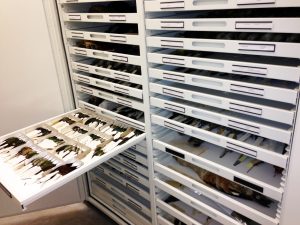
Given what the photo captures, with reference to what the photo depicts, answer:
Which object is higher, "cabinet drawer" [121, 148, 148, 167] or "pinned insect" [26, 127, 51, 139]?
"pinned insect" [26, 127, 51, 139]

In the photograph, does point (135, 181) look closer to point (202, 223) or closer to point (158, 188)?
point (158, 188)

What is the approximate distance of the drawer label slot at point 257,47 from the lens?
705mm

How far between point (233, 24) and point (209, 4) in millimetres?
90

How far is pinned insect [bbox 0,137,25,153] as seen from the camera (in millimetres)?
1118

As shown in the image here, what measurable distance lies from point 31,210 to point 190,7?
1.56 m

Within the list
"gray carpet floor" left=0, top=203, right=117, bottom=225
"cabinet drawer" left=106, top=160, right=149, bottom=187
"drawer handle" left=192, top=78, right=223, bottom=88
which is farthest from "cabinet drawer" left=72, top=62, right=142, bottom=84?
"gray carpet floor" left=0, top=203, right=117, bottom=225

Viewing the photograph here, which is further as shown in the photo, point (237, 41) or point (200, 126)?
point (200, 126)

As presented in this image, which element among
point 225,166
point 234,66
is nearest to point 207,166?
point 225,166

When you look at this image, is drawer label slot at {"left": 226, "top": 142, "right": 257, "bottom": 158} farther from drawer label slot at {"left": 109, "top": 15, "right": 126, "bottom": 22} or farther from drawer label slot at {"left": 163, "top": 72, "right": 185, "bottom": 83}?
drawer label slot at {"left": 109, "top": 15, "right": 126, "bottom": 22}

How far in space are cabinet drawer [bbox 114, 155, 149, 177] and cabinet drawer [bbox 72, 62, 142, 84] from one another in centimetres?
41

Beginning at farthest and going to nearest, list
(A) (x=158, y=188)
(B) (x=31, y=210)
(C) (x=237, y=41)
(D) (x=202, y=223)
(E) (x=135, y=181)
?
(B) (x=31, y=210), (E) (x=135, y=181), (A) (x=158, y=188), (D) (x=202, y=223), (C) (x=237, y=41)

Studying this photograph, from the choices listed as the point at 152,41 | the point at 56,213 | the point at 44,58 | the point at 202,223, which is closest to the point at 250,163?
the point at 202,223

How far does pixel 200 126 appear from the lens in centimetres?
104

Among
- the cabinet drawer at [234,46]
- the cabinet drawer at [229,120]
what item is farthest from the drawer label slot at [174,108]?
the cabinet drawer at [234,46]
